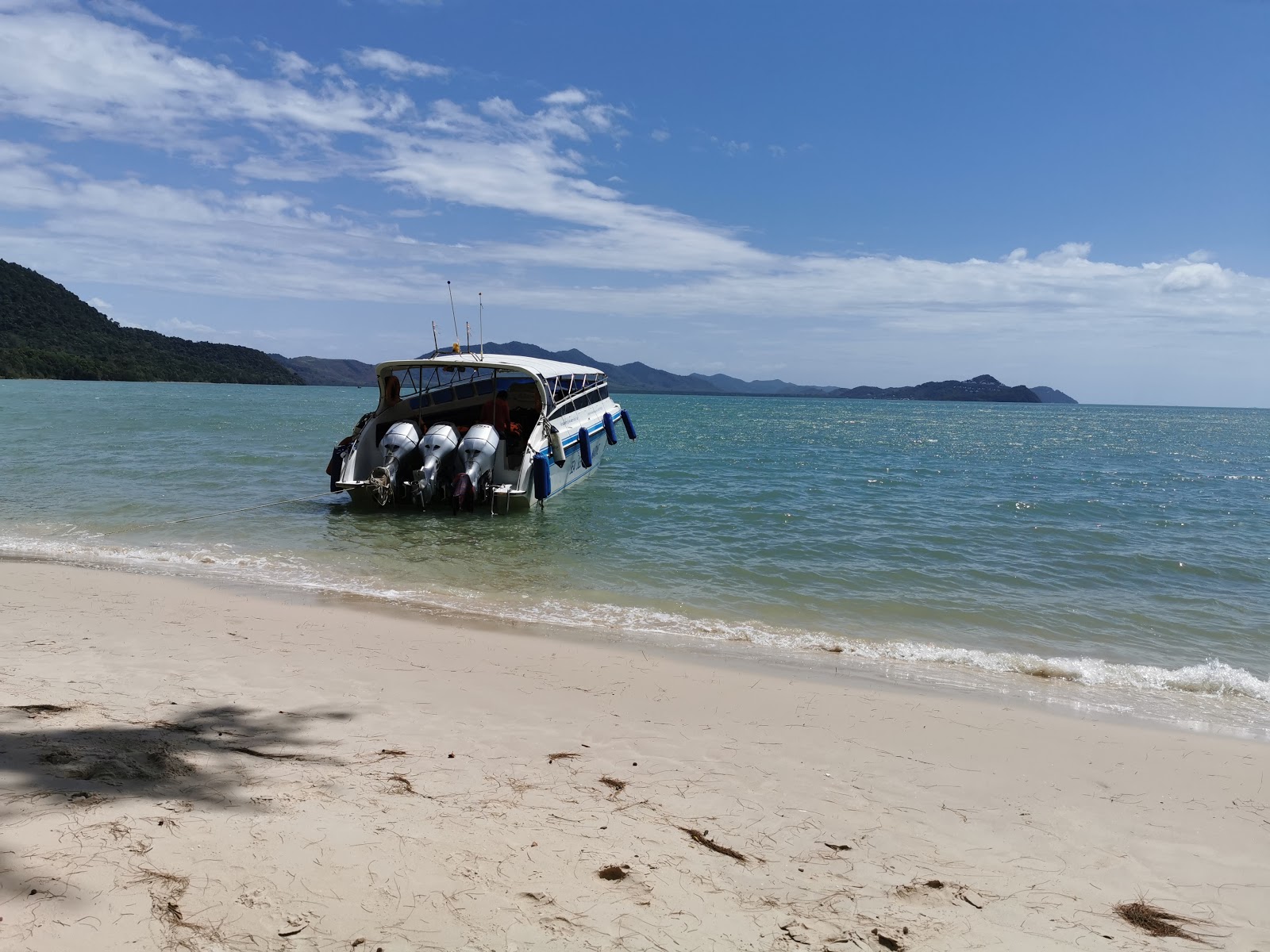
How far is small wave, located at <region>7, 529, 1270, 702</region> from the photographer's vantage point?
7.08 meters

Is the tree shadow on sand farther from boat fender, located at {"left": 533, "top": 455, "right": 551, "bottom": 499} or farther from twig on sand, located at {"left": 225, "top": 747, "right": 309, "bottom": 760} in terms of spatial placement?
boat fender, located at {"left": 533, "top": 455, "right": 551, "bottom": 499}

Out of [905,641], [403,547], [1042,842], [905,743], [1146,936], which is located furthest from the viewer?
[403,547]

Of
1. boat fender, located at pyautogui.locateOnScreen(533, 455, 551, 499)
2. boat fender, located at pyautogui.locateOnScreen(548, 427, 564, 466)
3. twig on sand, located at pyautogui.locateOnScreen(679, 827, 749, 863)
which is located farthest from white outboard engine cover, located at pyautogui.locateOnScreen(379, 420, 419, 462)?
twig on sand, located at pyautogui.locateOnScreen(679, 827, 749, 863)

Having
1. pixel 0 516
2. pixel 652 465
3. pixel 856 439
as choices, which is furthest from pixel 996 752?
pixel 856 439

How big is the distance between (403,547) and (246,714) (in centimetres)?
682

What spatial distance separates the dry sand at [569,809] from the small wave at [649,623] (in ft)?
3.94

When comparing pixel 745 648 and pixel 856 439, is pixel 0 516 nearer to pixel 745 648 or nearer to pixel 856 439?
pixel 745 648

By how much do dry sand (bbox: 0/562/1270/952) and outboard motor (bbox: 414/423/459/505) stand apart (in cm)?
755

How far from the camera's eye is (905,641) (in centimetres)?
792

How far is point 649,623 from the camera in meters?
8.19

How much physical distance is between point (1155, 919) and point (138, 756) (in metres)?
4.78

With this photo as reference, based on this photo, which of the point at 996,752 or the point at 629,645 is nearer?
the point at 996,752

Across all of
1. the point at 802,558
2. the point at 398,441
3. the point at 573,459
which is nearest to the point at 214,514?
the point at 398,441

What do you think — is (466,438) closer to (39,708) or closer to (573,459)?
(573,459)
